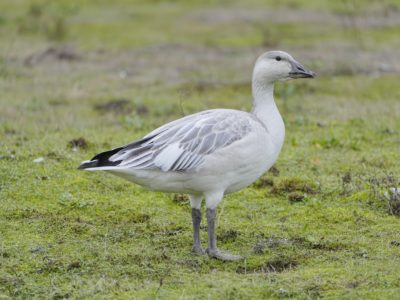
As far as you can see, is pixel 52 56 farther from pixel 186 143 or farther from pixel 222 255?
pixel 222 255

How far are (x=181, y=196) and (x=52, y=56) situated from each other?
37.7ft

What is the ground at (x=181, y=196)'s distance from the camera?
5.78m

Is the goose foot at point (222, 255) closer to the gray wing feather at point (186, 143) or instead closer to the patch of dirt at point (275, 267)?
the patch of dirt at point (275, 267)

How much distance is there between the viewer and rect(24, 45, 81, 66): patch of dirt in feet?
59.4

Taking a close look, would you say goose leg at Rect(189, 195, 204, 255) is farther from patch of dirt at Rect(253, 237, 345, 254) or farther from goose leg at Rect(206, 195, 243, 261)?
patch of dirt at Rect(253, 237, 345, 254)

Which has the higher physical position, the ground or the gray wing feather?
the gray wing feather

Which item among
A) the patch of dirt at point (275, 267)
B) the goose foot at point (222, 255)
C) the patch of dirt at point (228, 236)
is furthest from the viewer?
the patch of dirt at point (228, 236)

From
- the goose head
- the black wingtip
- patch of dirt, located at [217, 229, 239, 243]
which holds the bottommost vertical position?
patch of dirt, located at [217, 229, 239, 243]

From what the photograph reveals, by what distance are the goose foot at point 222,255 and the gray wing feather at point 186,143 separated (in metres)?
0.78

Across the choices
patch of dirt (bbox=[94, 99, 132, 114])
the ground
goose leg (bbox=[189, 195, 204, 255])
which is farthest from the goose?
patch of dirt (bbox=[94, 99, 132, 114])

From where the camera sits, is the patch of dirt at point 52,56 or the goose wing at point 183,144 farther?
the patch of dirt at point 52,56

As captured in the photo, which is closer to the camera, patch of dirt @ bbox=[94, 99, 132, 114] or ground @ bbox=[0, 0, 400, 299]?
ground @ bbox=[0, 0, 400, 299]

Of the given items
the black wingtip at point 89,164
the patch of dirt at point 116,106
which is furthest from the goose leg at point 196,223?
the patch of dirt at point 116,106

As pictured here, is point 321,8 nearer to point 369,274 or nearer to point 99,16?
point 99,16
